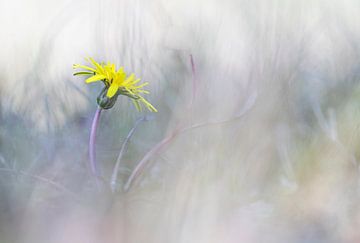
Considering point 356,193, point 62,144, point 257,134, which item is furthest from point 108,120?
point 356,193

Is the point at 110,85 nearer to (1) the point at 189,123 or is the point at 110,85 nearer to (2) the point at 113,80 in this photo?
(2) the point at 113,80

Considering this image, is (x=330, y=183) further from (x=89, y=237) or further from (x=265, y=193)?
(x=89, y=237)

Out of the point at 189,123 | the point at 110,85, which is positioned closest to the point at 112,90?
the point at 110,85

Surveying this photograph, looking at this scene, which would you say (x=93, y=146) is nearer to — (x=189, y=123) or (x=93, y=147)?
(x=93, y=147)

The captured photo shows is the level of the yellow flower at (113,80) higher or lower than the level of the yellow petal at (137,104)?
higher

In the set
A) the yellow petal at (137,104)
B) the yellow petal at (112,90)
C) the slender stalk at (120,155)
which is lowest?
the slender stalk at (120,155)
